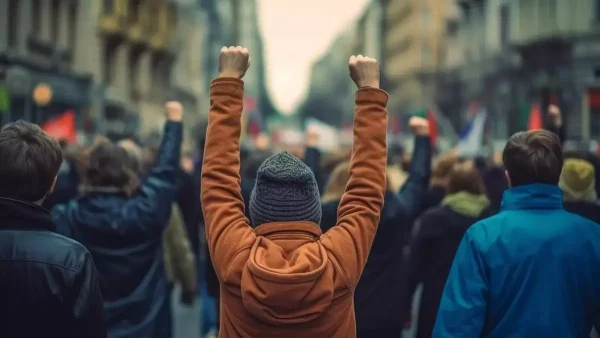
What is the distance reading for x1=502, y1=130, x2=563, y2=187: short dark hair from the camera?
4.05 meters

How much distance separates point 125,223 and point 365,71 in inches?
85.0

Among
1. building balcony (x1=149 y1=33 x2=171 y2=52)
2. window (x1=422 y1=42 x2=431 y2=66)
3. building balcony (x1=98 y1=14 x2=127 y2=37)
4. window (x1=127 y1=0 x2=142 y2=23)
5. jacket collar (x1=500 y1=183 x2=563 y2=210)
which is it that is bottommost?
jacket collar (x1=500 y1=183 x2=563 y2=210)

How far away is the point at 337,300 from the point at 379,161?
0.51 meters

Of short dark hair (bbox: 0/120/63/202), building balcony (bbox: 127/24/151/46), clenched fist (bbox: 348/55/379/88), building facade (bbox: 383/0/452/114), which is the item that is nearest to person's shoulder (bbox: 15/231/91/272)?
short dark hair (bbox: 0/120/63/202)

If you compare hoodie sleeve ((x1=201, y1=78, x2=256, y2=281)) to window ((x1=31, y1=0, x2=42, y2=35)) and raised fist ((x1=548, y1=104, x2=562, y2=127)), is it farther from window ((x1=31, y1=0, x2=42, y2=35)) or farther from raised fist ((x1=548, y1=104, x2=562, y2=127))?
window ((x1=31, y1=0, x2=42, y2=35))

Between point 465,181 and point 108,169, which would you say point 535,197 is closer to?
point 465,181

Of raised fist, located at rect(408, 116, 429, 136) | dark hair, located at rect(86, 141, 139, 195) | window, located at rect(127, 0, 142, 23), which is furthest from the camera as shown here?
window, located at rect(127, 0, 142, 23)

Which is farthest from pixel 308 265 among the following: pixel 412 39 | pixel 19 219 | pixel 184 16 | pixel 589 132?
pixel 412 39

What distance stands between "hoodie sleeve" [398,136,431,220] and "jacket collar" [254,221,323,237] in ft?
7.91

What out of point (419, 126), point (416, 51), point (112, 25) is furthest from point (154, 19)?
point (416, 51)

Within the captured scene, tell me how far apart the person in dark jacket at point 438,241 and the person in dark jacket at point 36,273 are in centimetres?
300

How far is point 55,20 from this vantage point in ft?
96.4

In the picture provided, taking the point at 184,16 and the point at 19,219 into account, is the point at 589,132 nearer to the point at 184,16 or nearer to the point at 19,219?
the point at 184,16

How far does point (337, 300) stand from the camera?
127 inches
